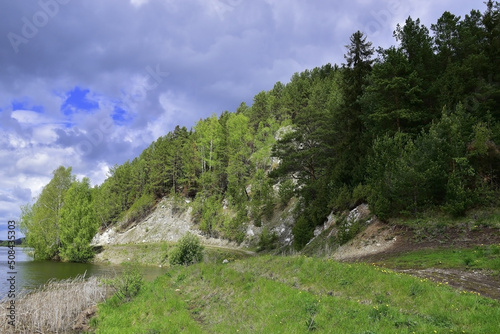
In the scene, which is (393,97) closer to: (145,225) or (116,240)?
(145,225)

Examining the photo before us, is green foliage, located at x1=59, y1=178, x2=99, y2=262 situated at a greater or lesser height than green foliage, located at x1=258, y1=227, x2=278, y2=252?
greater

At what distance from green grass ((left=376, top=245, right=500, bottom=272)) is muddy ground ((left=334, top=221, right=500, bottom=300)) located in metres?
0.78

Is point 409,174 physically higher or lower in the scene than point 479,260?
higher

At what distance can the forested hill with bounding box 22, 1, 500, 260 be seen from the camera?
87.5 feet

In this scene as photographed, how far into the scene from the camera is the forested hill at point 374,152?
26656 mm

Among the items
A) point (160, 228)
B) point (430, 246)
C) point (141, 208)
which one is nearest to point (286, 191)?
point (430, 246)

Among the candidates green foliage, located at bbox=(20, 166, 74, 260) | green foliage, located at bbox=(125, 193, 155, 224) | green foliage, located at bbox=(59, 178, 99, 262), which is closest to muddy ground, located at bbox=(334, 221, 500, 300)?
green foliage, located at bbox=(59, 178, 99, 262)

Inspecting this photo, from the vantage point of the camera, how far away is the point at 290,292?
1448 centimetres

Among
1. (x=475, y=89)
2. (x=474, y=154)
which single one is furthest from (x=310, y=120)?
(x=474, y=154)

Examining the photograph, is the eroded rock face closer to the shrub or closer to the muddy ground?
the shrub

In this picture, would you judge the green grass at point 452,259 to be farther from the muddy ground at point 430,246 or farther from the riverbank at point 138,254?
the riverbank at point 138,254

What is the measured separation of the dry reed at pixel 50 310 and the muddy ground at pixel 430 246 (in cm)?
1934

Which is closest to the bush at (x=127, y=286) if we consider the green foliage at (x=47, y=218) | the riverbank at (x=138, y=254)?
the riverbank at (x=138, y=254)

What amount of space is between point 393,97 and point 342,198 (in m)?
12.8
